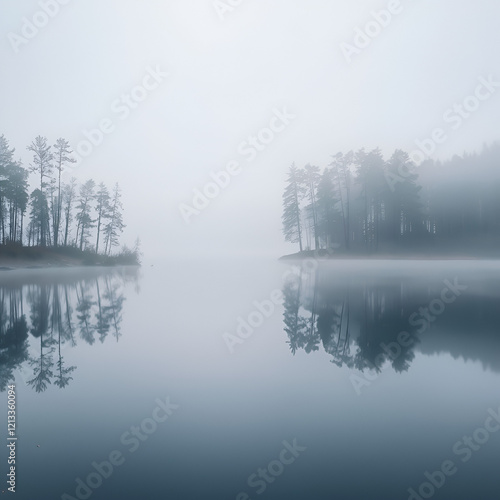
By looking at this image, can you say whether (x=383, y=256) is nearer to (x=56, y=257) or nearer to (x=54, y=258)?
(x=56, y=257)

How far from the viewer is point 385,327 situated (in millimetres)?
10000

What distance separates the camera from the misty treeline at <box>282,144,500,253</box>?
180 feet

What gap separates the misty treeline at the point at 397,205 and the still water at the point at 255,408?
46.7m

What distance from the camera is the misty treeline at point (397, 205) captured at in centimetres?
5500

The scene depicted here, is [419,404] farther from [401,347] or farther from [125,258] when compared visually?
[125,258]

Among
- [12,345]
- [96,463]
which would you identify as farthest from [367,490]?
[12,345]

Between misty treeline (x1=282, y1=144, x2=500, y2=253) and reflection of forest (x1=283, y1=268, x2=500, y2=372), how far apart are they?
128ft

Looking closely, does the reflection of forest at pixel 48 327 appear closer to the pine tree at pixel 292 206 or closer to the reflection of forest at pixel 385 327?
the reflection of forest at pixel 385 327

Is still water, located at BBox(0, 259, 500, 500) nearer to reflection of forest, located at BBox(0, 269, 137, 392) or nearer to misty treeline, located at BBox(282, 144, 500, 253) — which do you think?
reflection of forest, located at BBox(0, 269, 137, 392)

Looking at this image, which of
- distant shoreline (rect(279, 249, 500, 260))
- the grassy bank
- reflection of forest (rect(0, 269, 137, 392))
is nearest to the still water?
reflection of forest (rect(0, 269, 137, 392))

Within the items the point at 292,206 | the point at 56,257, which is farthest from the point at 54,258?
the point at 292,206

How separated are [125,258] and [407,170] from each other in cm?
4625

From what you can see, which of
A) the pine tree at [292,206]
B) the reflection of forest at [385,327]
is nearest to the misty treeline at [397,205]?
the pine tree at [292,206]

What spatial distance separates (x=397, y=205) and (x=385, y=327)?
4895cm
